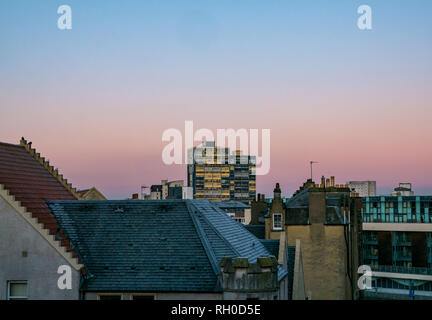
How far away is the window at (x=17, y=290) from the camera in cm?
2634

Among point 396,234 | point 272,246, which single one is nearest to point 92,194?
point 272,246

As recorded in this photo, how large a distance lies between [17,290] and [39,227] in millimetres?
3369

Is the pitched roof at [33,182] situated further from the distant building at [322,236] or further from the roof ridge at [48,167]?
the distant building at [322,236]

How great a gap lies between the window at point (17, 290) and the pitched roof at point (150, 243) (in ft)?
10.3

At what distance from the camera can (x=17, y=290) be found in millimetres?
26484

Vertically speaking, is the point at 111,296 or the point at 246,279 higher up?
the point at 246,279

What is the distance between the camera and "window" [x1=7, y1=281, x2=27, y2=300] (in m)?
26.3

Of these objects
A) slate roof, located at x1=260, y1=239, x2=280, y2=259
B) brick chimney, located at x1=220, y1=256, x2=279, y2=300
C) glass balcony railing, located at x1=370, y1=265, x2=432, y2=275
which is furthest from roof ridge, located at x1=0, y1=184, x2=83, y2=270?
glass balcony railing, located at x1=370, y1=265, x2=432, y2=275

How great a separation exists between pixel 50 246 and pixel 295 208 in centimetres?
3523

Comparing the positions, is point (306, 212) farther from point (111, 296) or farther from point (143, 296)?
point (111, 296)

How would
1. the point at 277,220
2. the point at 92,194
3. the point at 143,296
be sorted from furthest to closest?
1. the point at 277,220
2. the point at 92,194
3. the point at 143,296

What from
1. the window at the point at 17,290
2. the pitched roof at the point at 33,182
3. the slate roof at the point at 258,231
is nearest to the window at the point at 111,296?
the pitched roof at the point at 33,182

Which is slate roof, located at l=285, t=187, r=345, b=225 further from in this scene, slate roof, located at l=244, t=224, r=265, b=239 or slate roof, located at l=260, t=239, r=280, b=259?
slate roof, located at l=260, t=239, r=280, b=259
